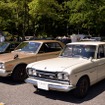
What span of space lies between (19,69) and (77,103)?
2953mm

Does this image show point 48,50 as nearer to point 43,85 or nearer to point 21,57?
point 21,57

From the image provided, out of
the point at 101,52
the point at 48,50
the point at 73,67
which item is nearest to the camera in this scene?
the point at 73,67

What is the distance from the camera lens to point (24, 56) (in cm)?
823

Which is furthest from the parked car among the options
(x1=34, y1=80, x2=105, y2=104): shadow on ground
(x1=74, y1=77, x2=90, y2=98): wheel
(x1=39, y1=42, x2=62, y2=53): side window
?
(x1=74, y1=77, x2=90, y2=98): wheel

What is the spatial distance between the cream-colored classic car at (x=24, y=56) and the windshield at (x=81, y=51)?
1.56m

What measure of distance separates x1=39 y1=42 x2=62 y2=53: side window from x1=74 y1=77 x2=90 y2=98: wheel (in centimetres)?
308

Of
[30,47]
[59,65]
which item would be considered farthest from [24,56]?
[59,65]

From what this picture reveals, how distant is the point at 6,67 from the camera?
24.7ft

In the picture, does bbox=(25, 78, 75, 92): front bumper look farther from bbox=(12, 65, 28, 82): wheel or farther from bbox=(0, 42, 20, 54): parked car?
bbox=(0, 42, 20, 54): parked car

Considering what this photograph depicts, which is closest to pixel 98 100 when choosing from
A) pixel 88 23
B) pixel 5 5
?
pixel 88 23

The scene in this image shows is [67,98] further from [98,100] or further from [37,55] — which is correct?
[37,55]

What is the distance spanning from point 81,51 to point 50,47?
8.16 feet

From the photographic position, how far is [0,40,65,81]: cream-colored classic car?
24.9 feet

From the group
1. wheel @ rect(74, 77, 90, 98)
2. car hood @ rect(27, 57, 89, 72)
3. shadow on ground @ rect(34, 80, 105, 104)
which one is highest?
car hood @ rect(27, 57, 89, 72)
